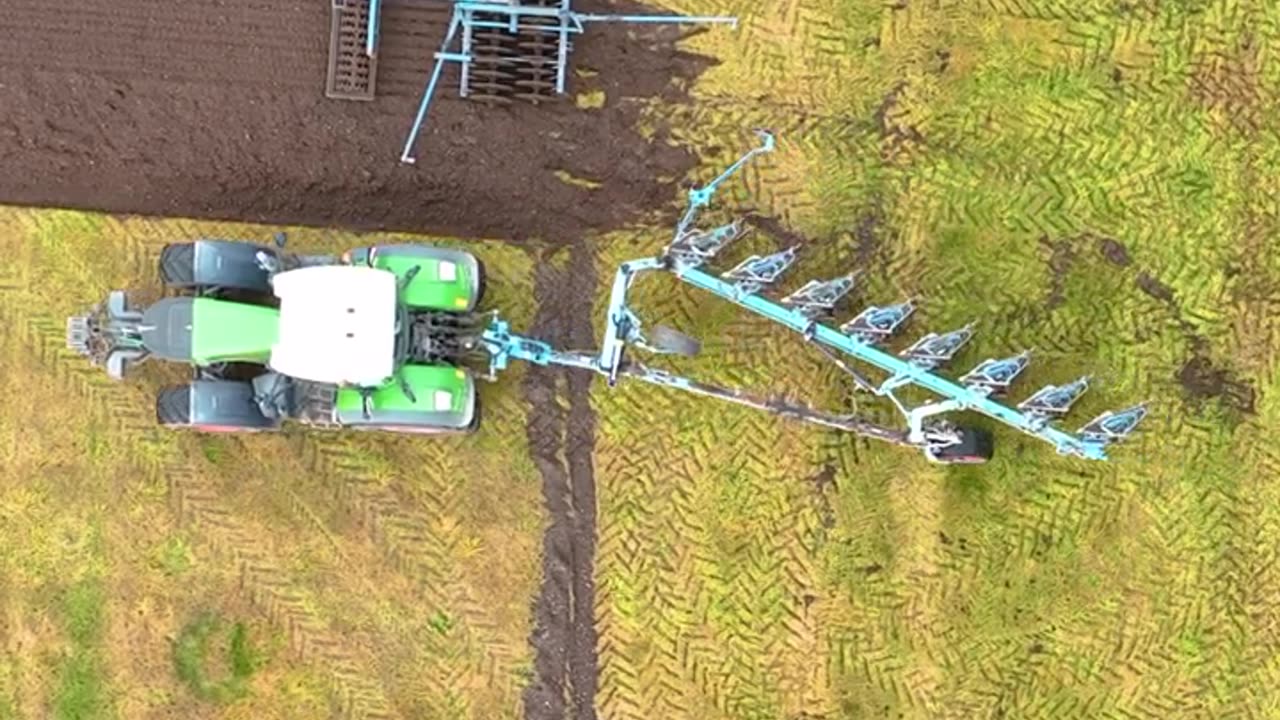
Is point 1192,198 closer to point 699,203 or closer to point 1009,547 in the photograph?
point 1009,547

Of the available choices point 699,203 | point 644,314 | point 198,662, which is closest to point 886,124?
point 699,203

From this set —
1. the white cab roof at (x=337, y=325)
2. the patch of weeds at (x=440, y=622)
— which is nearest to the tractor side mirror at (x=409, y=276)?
the white cab roof at (x=337, y=325)

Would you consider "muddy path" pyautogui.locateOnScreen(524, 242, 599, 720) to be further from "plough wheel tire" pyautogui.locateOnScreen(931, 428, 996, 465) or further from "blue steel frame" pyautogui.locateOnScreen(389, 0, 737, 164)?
"plough wheel tire" pyautogui.locateOnScreen(931, 428, 996, 465)

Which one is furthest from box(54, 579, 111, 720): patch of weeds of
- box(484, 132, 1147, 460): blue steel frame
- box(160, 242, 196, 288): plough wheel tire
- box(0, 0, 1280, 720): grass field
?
box(484, 132, 1147, 460): blue steel frame

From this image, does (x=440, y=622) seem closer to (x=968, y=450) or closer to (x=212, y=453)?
(x=212, y=453)

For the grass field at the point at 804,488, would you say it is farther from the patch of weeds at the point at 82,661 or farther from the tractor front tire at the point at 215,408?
the tractor front tire at the point at 215,408

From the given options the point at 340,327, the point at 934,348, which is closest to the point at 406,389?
the point at 340,327
